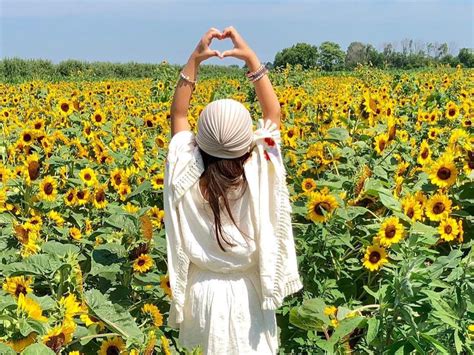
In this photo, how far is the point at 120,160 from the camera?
136 inches

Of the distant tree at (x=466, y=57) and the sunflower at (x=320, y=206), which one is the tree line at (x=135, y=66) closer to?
the distant tree at (x=466, y=57)

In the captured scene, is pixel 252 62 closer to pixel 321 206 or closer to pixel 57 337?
pixel 321 206

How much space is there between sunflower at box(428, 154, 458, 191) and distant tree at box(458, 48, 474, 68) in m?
26.5

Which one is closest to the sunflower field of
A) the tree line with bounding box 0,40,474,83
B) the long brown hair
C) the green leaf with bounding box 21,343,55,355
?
the green leaf with bounding box 21,343,55,355

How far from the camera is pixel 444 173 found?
2.61 m

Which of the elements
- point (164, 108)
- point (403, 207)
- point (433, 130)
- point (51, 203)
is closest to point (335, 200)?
point (403, 207)

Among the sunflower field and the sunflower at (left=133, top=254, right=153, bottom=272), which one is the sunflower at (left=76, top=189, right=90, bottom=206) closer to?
the sunflower field

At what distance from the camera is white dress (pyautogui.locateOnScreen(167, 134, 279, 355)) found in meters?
1.82

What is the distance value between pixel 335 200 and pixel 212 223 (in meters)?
0.63

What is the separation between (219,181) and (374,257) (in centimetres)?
80

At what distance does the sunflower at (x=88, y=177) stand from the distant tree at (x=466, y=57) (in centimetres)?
2666

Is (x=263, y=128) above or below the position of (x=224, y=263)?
above

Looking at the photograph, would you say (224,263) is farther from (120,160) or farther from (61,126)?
(61,126)

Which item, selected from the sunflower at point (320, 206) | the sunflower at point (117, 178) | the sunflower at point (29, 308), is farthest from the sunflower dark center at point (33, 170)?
the sunflower at point (29, 308)
